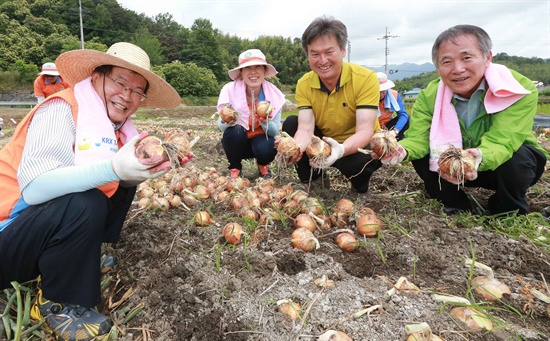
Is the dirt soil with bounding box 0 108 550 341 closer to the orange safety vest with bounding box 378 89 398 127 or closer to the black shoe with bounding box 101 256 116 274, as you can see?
the black shoe with bounding box 101 256 116 274

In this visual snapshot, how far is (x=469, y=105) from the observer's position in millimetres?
2275

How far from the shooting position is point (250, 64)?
10.2ft

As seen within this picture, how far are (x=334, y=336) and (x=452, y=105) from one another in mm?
1887

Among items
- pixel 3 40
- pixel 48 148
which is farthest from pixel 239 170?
pixel 3 40

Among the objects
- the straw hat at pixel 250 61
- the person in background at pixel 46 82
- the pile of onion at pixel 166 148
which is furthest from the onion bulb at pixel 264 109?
the person in background at pixel 46 82

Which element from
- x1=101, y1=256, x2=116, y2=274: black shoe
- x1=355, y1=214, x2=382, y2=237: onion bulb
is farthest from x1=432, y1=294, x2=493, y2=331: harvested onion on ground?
x1=101, y1=256, x2=116, y2=274: black shoe

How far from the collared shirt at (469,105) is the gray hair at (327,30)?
0.92 meters

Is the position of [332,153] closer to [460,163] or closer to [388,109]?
[460,163]

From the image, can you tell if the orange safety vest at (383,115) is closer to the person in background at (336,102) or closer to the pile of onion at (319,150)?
the person in background at (336,102)

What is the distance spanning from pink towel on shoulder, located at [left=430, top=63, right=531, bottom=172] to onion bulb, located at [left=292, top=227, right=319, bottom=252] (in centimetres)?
112

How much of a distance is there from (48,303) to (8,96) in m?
26.8

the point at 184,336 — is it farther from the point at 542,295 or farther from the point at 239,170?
the point at 239,170

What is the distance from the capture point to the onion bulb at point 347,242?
6.06 ft

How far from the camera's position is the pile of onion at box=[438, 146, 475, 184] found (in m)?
1.86
